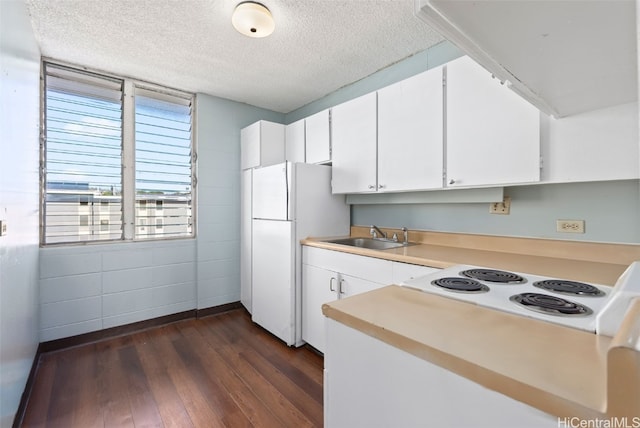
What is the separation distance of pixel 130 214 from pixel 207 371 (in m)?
1.73

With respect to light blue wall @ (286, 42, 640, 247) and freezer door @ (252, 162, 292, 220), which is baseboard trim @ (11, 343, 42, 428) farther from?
light blue wall @ (286, 42, 640, 247)

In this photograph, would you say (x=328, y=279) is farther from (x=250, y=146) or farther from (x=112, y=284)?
(x=112, y=284)

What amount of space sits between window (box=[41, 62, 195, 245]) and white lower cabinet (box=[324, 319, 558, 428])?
2.80m

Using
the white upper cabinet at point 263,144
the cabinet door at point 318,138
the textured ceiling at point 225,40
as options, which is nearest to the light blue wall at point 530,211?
the textured ceiling at point 225,40

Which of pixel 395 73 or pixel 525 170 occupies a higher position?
pixel 395 73

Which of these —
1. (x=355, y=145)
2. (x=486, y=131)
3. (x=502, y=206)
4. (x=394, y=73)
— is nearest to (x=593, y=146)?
(x=486, y=131)

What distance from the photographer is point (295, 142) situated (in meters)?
3.12

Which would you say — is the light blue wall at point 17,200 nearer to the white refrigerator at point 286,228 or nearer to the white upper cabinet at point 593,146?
the white refrigerator at point 286,228

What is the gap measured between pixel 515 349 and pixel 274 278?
7.47ft

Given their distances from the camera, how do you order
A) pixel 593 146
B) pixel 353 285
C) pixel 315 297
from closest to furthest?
pixel 593 146 < pixel 353 285 < pixel 315 297

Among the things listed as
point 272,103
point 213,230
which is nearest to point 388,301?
point 213,230

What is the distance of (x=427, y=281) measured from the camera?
1.07 m

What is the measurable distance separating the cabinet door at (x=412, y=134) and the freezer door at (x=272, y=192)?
0.82 m

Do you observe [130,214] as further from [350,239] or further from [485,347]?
[485,347]
